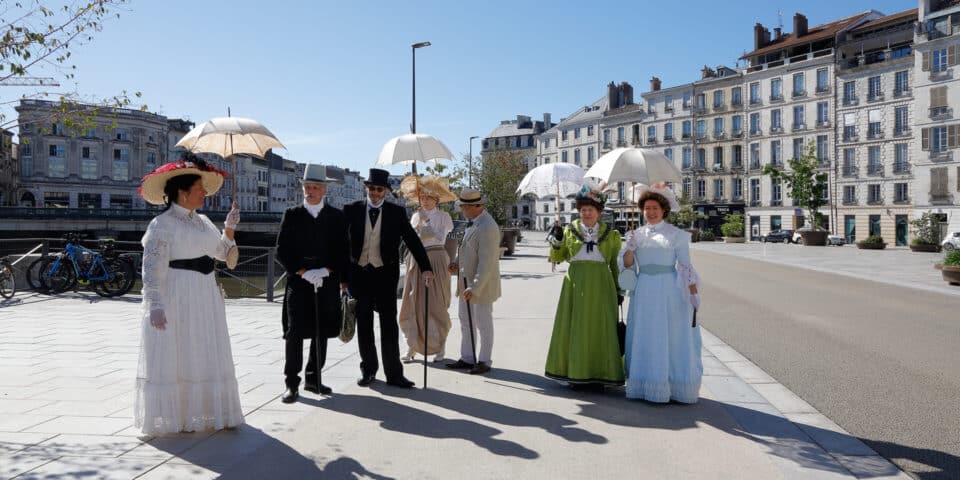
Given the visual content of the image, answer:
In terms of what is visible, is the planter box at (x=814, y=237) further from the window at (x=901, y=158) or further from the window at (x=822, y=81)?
the window at (x=822, y=81)

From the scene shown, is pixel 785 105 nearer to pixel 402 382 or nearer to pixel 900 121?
pixel 900 121

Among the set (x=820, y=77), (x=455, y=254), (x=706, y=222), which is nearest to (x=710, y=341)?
(x=455, y=254)

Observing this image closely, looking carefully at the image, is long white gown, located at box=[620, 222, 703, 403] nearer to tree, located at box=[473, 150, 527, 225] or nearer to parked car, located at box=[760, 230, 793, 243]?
tree, located at box=[473, 150, 527, 225]

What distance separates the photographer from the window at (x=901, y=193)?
A: 53.7 m

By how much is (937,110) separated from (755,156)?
18447 millimetres

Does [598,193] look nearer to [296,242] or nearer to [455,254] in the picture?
[455,254]

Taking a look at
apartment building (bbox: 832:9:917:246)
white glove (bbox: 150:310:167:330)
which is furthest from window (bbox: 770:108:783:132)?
white glove (bbox: 150:310:167:330)

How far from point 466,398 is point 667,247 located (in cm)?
216

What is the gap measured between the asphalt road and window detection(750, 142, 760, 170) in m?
52.8

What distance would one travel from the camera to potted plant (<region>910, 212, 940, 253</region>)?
37.1m

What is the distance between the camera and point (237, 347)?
8.34m

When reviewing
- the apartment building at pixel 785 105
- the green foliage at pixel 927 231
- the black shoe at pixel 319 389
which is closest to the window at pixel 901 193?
the apartment building at pixel 785 105

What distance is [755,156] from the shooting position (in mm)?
66062

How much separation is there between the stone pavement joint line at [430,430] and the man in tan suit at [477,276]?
11.3 inches
